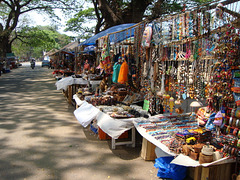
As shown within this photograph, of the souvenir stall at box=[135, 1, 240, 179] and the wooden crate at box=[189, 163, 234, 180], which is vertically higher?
the souvenir stall at box=[135, 1, 240, 179]

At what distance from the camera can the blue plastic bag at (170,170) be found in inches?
114

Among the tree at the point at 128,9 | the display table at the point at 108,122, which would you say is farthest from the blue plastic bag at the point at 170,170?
the tree at the point at 128,9

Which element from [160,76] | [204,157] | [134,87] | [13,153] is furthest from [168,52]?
[13,153]

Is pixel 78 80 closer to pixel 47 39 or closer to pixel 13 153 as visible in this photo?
pixel 13 153

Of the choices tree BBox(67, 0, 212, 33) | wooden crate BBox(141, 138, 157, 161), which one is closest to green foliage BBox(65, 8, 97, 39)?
tree BBox(67, 0, 212, 33)

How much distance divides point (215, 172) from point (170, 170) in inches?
22.8

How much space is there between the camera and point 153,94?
416 cm

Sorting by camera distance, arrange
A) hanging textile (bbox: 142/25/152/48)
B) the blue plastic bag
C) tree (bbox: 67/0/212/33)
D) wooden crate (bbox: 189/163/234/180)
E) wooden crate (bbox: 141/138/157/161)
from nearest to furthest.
→ 1. wooden crate (bbox: 189/163/234/180)
2. the blue plastic bag
3. wooden crate (bbox: 141/138/157/161)
4. hanging textile (bbox: 142/25/152/48)
5. tree (bbox: 67/0/212/33)

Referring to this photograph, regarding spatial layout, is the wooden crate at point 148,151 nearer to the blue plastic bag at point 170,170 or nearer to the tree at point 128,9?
the blue plastic bag at point 170,170

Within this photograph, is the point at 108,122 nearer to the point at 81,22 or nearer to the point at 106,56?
the point at 106,56

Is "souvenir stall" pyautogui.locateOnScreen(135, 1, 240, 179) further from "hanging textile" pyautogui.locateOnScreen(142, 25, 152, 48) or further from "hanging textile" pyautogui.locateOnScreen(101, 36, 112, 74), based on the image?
"hanging textile" pyautogui.locateOnScreen(101, 36, 112, 74)

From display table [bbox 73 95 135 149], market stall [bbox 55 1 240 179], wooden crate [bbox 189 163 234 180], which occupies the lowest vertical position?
wooden crate [bbox 189 163 234 180]

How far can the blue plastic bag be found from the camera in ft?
9.54

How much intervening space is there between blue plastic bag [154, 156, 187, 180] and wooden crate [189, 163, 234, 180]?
0.73 feet
